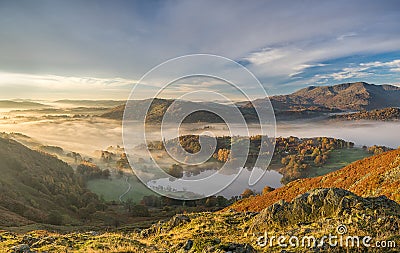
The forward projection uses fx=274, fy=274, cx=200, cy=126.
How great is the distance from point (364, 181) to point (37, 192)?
16136 cm

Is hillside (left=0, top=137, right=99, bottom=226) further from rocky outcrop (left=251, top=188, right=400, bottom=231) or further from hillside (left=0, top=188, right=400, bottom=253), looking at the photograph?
rocky outcrop (left=251, top=188, right=400, bottom=231)

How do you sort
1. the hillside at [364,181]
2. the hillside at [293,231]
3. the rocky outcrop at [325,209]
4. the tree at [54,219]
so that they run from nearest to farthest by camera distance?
the hillside at [293,231] < the rocky outcrop at [325,209] < the hillside at [364,181] < the tree at [54,219]

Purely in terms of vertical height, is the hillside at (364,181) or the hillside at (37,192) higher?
the hillside at (364,181)

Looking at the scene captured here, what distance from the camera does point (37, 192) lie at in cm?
14725

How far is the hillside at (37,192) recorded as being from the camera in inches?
4268

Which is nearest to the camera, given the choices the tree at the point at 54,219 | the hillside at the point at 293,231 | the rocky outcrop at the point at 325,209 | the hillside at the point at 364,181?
the hillside at the point at 293,231

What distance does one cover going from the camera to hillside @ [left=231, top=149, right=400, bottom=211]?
75.6 ft

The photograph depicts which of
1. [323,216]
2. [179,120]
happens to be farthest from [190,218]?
[323,216]

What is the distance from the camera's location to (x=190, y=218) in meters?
22.8

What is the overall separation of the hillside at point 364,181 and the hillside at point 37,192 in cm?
8808

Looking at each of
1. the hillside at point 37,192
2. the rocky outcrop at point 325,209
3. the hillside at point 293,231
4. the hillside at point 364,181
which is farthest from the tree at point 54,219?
the rocky outcrop at point 325,209

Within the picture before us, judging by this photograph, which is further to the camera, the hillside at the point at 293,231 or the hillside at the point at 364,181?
the hillside at the point at 364,181

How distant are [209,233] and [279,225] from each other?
192 inches

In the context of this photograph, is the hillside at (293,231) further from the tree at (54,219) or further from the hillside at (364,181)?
the tree at (54,219)
